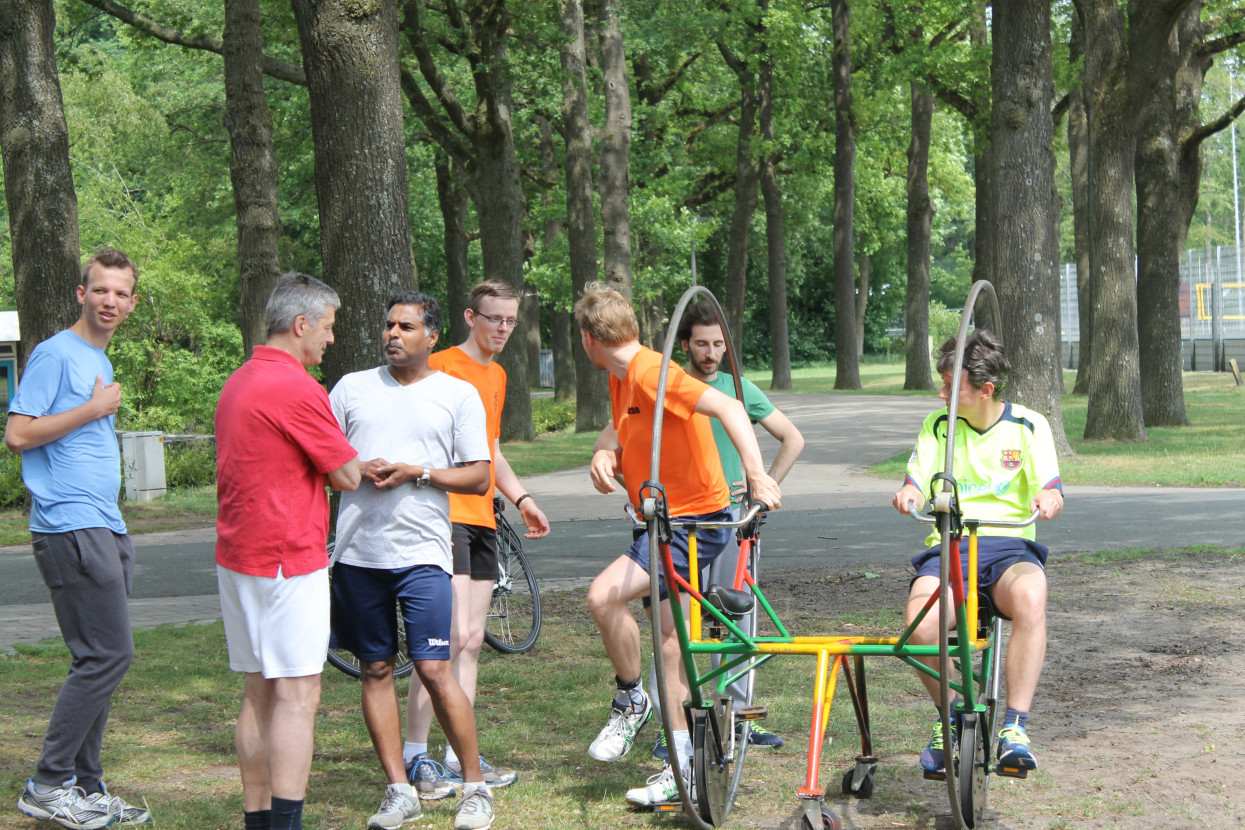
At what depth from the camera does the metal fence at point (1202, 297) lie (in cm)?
4666

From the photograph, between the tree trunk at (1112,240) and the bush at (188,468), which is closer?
the bush at (188,468)

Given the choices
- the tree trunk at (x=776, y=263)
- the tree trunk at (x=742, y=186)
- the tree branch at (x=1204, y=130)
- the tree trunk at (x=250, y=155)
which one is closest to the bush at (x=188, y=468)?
the tree trunk at (x=250, y=155)

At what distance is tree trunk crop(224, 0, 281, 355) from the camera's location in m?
13.7

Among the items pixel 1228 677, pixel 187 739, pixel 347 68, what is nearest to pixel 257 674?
pixel 187 739

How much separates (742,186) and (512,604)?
1126 inches

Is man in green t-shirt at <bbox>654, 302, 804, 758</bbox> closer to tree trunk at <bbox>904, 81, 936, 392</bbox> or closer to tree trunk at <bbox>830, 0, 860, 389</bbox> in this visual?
tree trunk at <bbox>830, 0, 860, 389</bbox>

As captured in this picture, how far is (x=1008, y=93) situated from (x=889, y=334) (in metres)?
62.5

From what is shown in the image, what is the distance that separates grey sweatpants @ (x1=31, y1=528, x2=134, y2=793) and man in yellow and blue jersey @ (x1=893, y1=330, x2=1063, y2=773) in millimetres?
2850

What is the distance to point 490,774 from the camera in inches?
203

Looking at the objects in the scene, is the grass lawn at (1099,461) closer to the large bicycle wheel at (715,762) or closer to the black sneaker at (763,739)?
the black sneaker at (763,739)

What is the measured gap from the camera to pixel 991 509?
16.0ft

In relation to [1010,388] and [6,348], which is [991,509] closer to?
[1010,388]

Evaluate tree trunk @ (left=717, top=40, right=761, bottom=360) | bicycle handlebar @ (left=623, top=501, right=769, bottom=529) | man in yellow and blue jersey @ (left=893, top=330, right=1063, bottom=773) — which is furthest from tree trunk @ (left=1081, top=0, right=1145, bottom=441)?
bicycle handlebar @ (left=623, top=501, right=769, bottom=529)

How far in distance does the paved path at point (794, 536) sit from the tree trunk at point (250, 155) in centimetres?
288
